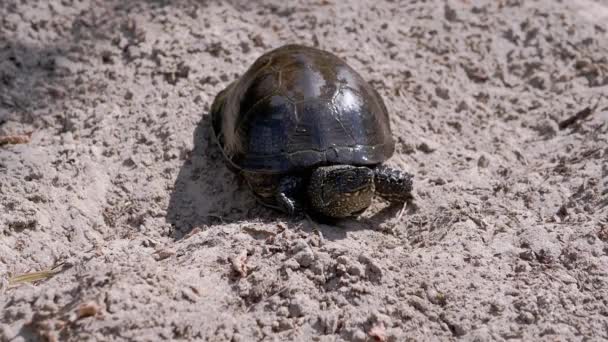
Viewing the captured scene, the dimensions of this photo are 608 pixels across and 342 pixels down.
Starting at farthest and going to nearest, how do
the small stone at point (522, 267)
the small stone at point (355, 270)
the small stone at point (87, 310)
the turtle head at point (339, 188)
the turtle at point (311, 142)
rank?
the turtle at point (311, 142), the turtle head at point (339, 188), the small stone at point (522, 267), the small stone at point (355, 270), the small stone at point (87, 310)

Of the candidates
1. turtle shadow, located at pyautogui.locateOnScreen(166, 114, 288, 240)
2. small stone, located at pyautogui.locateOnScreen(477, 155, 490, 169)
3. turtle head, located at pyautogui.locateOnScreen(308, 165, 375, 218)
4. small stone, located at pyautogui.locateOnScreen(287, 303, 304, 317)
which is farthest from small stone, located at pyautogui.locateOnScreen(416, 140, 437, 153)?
small stone, located at pyautogui.locateOnScreen(287, 303, 304, 317)

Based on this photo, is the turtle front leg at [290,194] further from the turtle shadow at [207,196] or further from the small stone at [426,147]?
the small stone at [426,147]

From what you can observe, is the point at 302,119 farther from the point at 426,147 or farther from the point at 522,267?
the point at 522,267

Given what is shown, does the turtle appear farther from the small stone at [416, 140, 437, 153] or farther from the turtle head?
the small stone at [416, 140, 437, 153]

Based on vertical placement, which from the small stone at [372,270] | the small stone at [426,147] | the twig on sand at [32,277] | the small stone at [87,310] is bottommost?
the small stone at [426,147]

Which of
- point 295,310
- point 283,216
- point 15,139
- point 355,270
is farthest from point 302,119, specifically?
point 15,139

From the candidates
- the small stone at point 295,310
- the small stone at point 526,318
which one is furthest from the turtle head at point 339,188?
the small stone at point 526,318

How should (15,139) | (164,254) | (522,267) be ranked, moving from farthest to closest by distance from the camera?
(15,139) < (164,254) < (522,267)
